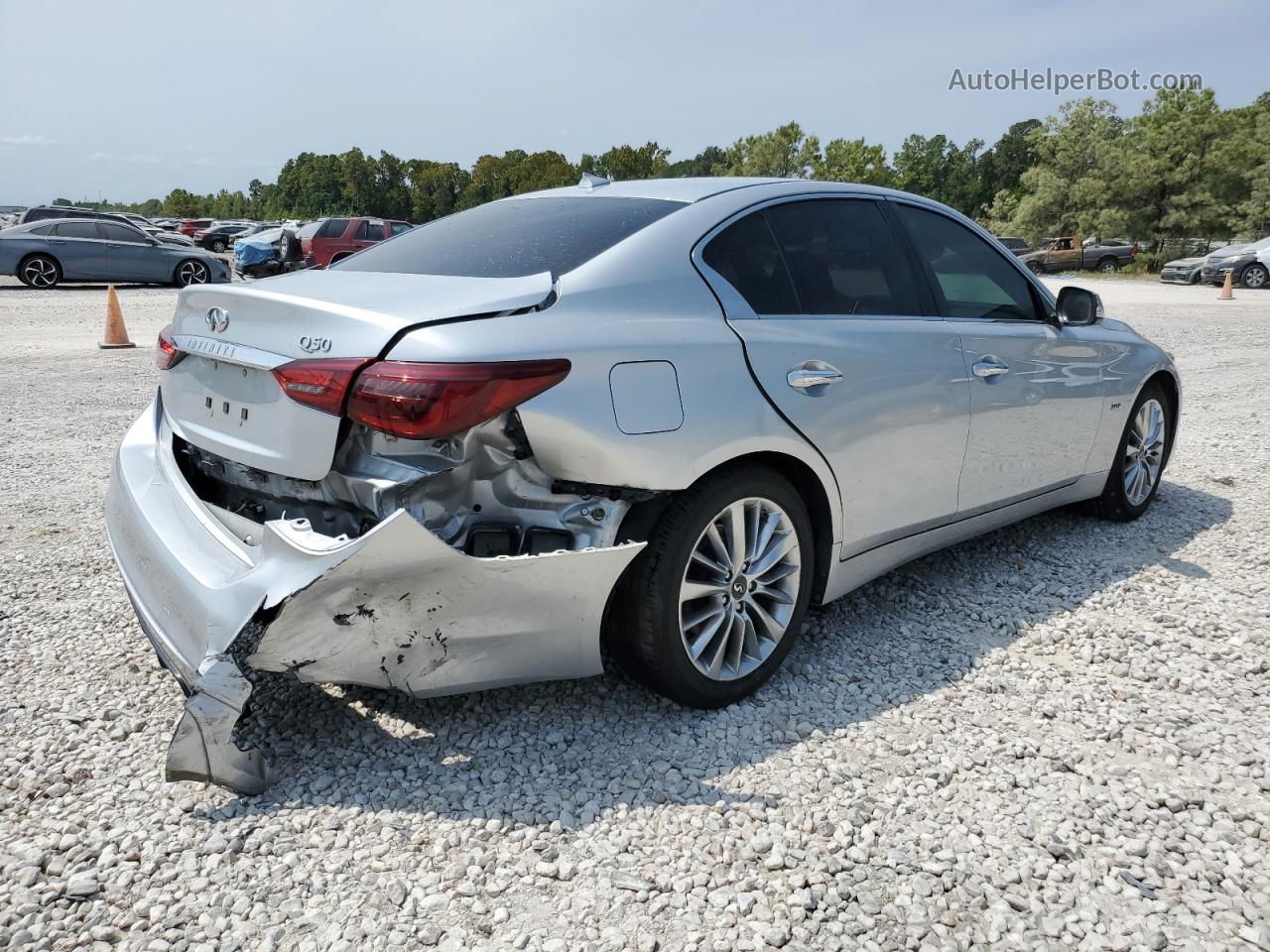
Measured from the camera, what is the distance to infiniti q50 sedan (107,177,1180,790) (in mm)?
2410

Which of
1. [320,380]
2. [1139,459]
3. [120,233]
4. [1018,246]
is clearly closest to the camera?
[320,380]

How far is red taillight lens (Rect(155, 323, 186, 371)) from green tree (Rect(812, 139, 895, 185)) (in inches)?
3285

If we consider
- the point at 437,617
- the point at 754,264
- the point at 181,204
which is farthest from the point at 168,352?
the point at 181,204

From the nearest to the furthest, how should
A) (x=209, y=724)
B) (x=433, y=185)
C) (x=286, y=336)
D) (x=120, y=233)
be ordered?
(x=209, y=724), (x=286, y=336), (x=120, y=233), (x=433, y=185)

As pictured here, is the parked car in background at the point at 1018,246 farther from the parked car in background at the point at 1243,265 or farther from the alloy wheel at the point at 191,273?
the alloy wheel at the point at 191,273

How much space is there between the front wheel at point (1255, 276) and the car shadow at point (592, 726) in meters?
29.0

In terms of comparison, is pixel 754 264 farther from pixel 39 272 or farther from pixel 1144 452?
pixel 39 272

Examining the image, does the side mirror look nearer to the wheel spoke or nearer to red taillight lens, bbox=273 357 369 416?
the wheel spoke

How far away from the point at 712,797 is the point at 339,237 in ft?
74.9

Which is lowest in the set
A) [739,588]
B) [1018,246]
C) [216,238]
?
[739,588]

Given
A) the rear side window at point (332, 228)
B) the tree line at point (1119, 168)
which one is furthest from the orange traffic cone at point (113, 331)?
the rear side window at point (332, 228)

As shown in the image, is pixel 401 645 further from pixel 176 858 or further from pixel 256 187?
pixel 256 187

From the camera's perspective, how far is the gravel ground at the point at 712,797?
216 centimetres

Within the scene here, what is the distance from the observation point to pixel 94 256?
20.2 metres
